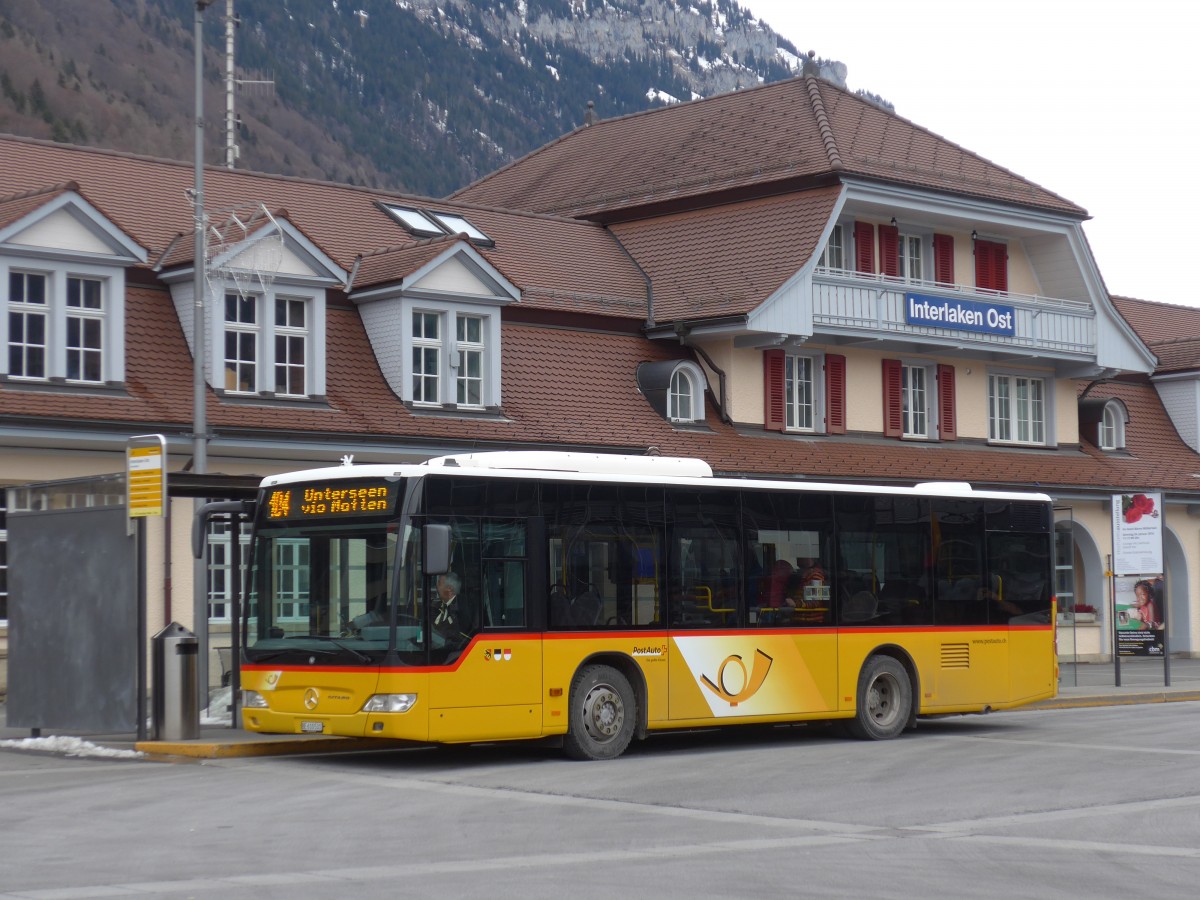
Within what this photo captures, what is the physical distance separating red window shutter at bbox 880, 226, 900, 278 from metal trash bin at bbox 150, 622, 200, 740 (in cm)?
2197

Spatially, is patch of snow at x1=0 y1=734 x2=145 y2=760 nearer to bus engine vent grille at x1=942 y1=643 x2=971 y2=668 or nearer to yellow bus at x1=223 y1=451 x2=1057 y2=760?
yellow bus at x1=223 y1=451 x2=1057 y2=760

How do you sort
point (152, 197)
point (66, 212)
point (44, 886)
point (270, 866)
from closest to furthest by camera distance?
point (44, 886)
point (270, 866)
point (66, 212)
point (152, 197)

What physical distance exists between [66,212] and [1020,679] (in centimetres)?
1410

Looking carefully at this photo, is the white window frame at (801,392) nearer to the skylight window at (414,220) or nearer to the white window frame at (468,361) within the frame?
the skylight window at (414,220)

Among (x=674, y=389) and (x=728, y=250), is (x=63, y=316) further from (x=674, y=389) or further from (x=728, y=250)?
(x=728, y=250)

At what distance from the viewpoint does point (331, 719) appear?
1739cm

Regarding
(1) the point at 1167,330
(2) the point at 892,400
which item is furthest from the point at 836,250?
(1) the point at 1167,330

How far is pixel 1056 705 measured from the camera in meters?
27.6

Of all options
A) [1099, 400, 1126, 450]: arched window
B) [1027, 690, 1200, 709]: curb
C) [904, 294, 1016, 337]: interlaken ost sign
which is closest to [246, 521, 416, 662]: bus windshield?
[1027, 690, 1200, 709]: curb

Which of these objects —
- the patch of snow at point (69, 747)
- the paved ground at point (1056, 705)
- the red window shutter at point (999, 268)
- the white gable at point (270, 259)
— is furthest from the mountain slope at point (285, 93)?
the patch of snow at point (69, 747)

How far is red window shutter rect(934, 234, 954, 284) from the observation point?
39000 millimetres

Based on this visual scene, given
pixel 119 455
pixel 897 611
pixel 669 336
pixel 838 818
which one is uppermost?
pixel 669 336

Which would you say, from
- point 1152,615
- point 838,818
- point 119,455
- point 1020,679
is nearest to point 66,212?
point 119,455

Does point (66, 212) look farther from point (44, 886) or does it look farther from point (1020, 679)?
point (44, 886)
